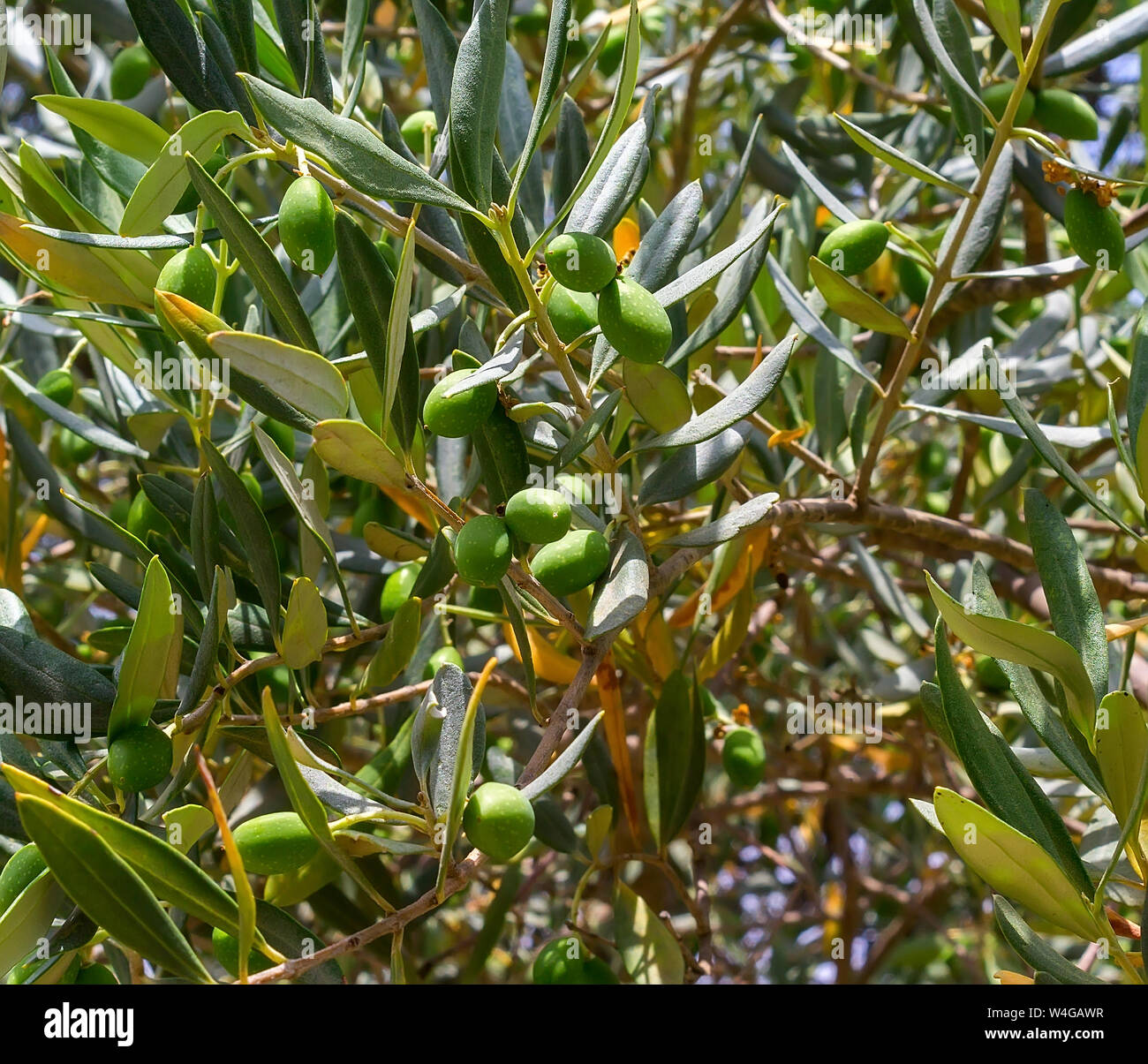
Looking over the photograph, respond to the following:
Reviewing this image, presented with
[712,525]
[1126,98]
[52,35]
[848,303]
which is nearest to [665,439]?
[712,525]

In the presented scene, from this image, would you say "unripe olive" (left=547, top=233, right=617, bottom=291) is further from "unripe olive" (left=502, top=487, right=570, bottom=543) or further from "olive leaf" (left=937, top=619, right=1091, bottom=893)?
"olive leaf" (left=937, top=619, right=1091, bottom=893)

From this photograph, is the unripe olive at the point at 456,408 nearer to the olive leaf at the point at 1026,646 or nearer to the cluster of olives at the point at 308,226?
the cluster of olives at the point at 308,226

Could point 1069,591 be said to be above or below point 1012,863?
above

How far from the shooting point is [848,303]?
107 cm

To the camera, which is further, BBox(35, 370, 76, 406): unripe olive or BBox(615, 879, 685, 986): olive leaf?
BBox(35, 370, 76, 406): unripe olive

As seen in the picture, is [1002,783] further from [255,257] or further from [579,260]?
[255,257]

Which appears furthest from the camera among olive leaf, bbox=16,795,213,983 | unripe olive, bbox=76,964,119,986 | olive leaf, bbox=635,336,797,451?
unripe olive, bbox=76,964,119,986

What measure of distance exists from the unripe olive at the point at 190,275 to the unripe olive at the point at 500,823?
0.48 m

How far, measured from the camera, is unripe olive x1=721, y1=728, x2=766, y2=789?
1.41 meters

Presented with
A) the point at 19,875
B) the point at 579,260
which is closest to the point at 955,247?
the point at 579,260

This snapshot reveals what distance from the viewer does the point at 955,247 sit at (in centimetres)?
105

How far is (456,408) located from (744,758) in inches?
32.1

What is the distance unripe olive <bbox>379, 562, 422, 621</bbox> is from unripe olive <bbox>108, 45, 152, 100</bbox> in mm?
907

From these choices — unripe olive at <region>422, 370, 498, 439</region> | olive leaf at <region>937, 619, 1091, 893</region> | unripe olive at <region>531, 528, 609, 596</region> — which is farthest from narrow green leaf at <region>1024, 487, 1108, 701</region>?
unripe olive at <region>422, 370, 498, 439</region>
